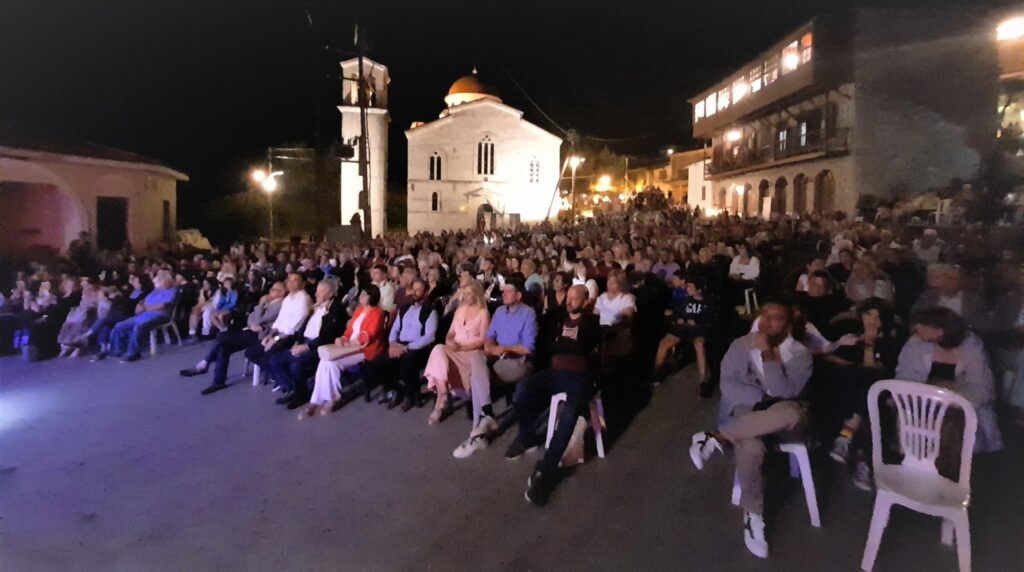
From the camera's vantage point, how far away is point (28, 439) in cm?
498

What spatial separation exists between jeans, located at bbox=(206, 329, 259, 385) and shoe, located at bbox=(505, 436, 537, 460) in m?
3.24

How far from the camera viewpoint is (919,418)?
3195 mm

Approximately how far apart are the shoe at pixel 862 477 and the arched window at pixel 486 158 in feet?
116

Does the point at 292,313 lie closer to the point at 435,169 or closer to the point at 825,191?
the point at 825,191

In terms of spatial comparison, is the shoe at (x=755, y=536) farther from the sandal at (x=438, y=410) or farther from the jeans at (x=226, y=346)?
the jeans at (x=226, y=346)

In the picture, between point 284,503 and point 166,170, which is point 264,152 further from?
point 284,503

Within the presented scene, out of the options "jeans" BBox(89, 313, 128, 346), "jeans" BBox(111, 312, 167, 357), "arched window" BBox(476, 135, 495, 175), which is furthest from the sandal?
"arched window" BBox(476, 135, 495, 175)

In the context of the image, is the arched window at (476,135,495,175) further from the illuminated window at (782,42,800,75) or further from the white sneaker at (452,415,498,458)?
the white sneaker at (452,415,498,458)

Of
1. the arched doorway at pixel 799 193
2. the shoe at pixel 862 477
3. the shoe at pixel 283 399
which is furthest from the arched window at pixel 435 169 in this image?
the shoe at pixel 862 477

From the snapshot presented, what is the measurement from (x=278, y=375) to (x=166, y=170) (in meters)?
13.5

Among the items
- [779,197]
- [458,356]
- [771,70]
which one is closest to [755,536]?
[458,356]

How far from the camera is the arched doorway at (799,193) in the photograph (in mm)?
23375

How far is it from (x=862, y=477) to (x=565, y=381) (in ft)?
6.23

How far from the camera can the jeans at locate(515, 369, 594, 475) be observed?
13.3 feet
